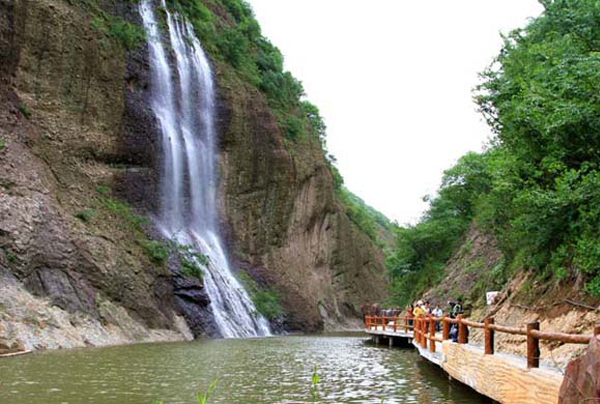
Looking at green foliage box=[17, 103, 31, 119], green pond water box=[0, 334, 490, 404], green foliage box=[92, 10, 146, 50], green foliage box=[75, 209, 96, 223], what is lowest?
green pond water box=[0, 334, 490, 404]

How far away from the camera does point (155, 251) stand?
33.2 meters

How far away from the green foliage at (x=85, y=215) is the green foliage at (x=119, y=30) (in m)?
12.4

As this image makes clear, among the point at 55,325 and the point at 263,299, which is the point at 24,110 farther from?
the point at 263,299

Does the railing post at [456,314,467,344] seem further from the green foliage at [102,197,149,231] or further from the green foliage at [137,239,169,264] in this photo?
the green foliage at [102,197,149,231]

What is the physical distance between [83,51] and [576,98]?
94.5 feet

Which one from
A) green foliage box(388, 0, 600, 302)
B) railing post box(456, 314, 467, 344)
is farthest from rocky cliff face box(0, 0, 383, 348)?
green foliage box(388, 0, 600, 302)

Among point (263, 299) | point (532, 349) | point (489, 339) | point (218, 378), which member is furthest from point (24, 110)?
point (532, 349)

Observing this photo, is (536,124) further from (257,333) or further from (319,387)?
(257,333)

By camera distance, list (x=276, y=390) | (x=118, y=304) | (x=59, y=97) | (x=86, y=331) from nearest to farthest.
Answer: (x=276, y=390) → (x=86, y=331) → (x=118, y=304) → (x=59, y=97)

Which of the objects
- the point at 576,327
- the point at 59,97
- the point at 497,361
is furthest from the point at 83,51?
the point at 497,361

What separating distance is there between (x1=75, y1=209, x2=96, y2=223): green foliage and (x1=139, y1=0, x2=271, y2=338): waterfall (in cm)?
633

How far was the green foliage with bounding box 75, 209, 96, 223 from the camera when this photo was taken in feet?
101

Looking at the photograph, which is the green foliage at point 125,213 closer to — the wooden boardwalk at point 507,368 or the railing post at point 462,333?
the wooden boardwalk at point 507,368

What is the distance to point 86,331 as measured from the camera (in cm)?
2516
